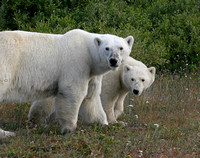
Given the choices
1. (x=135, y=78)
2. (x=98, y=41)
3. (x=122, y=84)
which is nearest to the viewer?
(x=98, y=41)

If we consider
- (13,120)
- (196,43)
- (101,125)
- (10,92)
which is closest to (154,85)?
(196,43)

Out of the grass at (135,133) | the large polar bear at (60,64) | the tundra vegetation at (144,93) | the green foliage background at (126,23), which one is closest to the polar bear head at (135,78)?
the tundra vegetation at (144,93)

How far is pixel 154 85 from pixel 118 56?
4.19 metres

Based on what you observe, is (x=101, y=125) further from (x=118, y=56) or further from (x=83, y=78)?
(x=118, y=56)

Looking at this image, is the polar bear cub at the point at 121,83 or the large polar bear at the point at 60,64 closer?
the large polar bear at the point at 60,64

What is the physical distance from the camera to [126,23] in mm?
12297

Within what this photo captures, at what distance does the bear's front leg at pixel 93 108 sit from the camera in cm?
686

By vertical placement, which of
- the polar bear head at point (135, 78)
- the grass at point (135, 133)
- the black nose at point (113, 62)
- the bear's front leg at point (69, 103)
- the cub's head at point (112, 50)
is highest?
the cub's head at point (112, 50)

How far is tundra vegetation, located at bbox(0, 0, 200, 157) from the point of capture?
5.50 m

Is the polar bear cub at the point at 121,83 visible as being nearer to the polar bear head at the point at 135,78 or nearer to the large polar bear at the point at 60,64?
the polar bear head at the point at 135,78

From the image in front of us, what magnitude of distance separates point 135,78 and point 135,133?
4.12 feet

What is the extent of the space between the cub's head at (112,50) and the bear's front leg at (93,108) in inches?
31.5

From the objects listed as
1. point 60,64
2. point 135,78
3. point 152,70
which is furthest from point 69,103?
point 152,70

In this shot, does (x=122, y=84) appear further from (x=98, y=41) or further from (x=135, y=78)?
(x=98, y=41)
